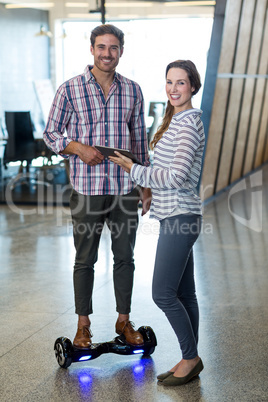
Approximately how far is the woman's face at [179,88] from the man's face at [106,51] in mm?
460

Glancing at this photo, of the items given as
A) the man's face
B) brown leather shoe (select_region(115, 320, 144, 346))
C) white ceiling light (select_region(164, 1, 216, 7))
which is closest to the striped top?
the man's face

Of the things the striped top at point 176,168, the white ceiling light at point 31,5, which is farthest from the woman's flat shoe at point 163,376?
the white ceiling light at point 31,5

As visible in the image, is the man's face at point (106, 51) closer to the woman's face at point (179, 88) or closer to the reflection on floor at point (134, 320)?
the woman's face at point (179, 88)

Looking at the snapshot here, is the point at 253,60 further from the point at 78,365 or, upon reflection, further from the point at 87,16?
the point at 78,365

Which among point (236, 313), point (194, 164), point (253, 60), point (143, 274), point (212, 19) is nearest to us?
point (194, 164)

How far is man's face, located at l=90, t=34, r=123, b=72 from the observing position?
3.20 metres

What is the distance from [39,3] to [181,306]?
6751 millimetres

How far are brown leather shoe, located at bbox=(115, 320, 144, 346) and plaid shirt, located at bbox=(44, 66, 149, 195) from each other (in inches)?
30.2

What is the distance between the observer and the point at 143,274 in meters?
5.19

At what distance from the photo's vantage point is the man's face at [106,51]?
3203 millimetres

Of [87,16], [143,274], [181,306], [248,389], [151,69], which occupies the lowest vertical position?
[143,274]

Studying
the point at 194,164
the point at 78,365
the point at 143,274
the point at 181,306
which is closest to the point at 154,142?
the point at 194,164

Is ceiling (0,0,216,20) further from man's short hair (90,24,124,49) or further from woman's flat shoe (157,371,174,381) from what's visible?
woman's flat shoe (157,371,174,381)

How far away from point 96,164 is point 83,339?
3.14 feet
